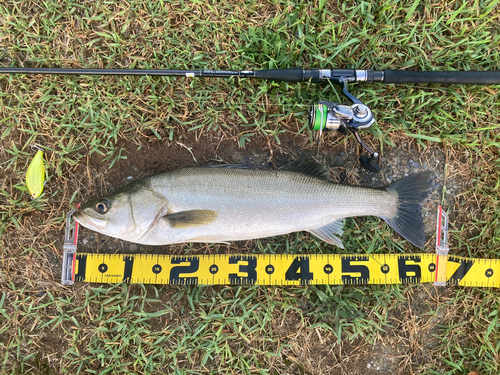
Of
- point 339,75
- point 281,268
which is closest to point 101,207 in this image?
point 281,268

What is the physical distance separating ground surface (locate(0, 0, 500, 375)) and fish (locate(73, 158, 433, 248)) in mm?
430

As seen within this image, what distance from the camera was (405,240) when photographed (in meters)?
3.61

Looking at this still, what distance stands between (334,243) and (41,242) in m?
3.25

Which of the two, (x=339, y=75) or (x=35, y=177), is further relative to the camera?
(x=35, y=177)

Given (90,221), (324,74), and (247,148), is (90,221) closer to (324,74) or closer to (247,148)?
(247,148)

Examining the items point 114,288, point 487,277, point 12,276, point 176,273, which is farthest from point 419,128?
→ point 12,276

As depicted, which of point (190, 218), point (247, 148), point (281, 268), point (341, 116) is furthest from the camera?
point (247, 148)

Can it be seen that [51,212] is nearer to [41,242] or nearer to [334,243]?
[41,242]

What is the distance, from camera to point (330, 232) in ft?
11.0

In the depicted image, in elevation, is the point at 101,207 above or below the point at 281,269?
above

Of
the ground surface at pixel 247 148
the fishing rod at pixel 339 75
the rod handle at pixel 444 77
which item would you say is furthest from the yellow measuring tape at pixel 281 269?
the rod handle at pixel 444 77

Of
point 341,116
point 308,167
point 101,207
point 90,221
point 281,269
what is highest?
point 341,116

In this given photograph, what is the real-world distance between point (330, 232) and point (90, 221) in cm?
242

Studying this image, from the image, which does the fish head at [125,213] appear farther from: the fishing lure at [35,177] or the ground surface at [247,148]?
the fishing lure at [35,177]
